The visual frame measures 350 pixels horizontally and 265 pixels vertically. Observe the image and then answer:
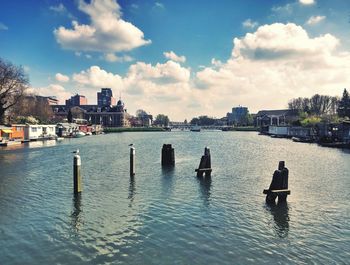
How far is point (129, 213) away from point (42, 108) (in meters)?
135

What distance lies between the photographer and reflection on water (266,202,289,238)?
17.3 metres

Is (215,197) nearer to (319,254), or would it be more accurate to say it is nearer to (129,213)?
(129,213)

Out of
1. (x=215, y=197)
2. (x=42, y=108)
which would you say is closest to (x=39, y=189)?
Result: (x=215, y=197)

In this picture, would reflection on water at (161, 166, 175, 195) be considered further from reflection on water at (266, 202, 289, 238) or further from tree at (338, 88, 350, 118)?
tree at (338, 88, 350, 118)

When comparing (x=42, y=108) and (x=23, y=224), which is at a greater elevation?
(x=42, y=108)

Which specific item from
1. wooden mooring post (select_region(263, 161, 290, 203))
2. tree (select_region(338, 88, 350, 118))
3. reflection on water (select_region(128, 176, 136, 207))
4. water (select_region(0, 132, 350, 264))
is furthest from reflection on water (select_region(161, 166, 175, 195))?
tree (select_region(338, 88, 350, 118))

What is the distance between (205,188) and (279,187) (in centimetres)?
706

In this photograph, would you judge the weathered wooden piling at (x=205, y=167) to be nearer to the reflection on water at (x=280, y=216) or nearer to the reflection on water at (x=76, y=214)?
the reflection on water at (x=280, y=216)

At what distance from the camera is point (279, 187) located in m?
23.3

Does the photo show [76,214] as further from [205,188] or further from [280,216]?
[280,216]

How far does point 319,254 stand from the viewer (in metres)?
14.3

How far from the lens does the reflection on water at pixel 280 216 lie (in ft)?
56.9

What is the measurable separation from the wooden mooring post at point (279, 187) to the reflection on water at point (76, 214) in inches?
505

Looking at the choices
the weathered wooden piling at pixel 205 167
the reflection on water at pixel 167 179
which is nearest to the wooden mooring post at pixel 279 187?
the reflection on water at pixel 167 179
